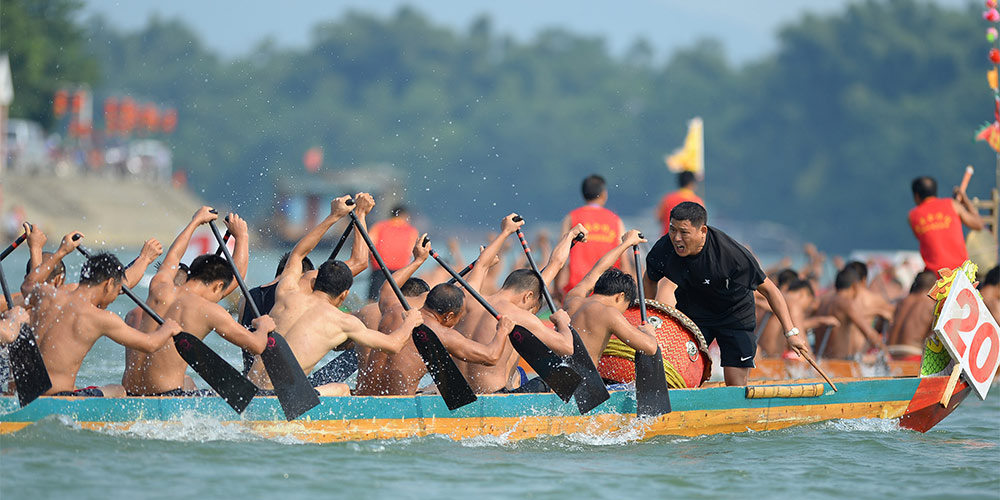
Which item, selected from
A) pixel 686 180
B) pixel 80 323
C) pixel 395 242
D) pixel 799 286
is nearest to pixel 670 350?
pixel 80 323

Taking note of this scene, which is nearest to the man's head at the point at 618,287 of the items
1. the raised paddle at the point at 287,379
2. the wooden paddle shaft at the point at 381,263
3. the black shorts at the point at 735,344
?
the black shorts at the point at 735,344

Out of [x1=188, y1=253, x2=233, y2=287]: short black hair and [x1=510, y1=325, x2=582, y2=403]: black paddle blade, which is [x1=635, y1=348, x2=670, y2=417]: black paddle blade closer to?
[x1=510, y1=325, x2=582, y2=403]: black paddle blade

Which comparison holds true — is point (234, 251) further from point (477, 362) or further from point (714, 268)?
point (714, 268)

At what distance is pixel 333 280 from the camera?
700 centimetres

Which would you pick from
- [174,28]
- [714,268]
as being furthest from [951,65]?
[714,268]

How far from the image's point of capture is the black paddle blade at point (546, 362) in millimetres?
7105

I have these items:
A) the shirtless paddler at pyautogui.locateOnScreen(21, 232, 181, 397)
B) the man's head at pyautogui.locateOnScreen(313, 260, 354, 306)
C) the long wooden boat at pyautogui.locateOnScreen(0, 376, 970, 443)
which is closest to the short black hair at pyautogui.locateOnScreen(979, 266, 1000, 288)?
the long wooden boat at pyautogui.locateOnScreen(0, 376, 970, 443)

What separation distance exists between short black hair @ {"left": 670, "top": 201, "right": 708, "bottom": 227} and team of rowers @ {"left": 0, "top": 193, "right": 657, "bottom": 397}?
474 mm

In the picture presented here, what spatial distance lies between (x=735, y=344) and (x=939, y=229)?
406 centimetres

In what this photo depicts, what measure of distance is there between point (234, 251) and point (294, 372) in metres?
1.60

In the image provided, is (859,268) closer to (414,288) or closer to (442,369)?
(414,288)

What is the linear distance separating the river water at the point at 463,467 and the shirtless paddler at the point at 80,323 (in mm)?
355

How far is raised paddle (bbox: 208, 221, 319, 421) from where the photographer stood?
21.9 ft

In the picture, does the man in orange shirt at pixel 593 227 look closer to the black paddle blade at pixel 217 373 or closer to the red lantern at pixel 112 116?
the black paddle blade at pixel 217 373
